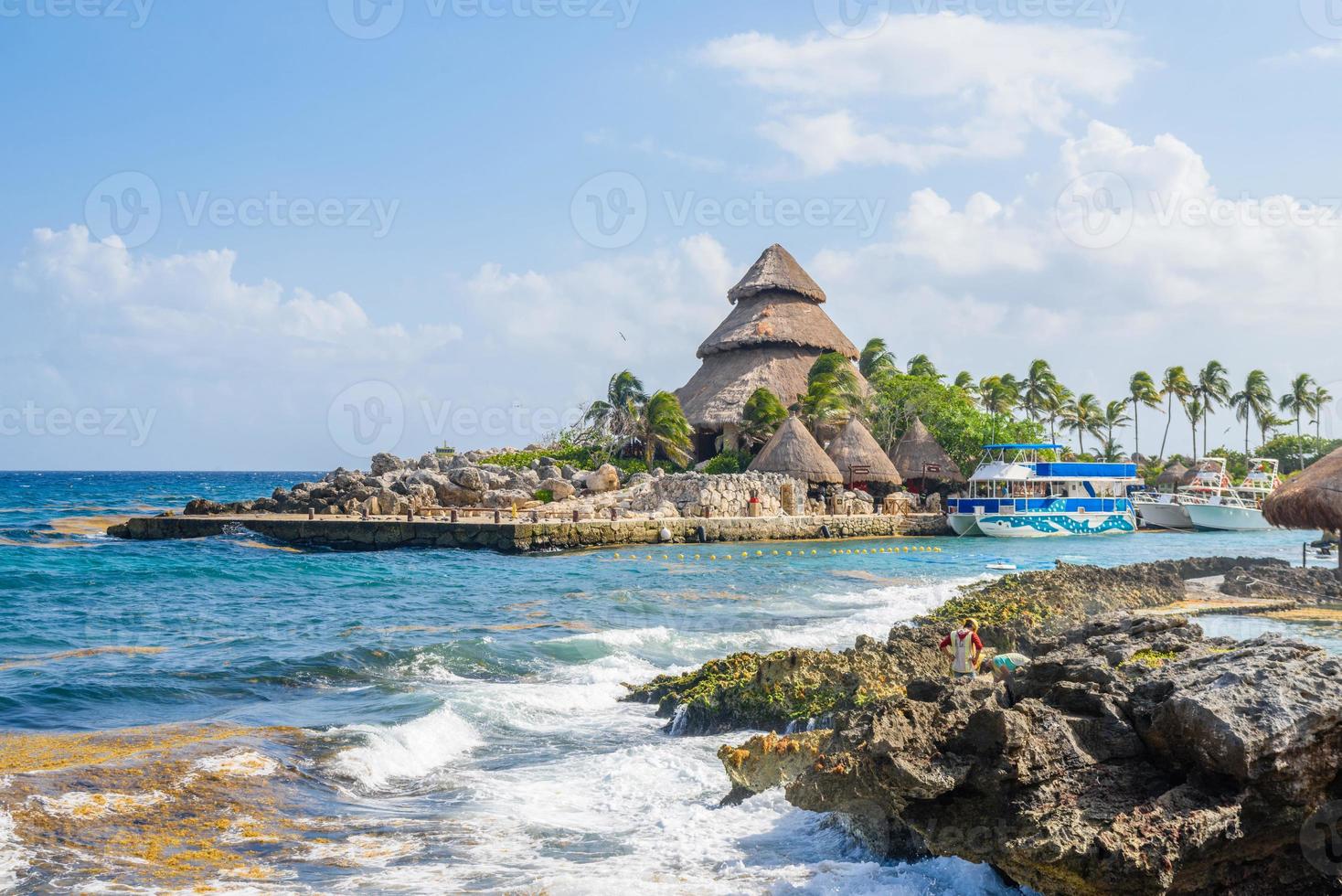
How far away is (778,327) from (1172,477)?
30.1 m

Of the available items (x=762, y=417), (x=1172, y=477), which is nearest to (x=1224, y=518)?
(x=1172, y=477)

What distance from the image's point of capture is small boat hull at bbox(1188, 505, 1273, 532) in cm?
4912

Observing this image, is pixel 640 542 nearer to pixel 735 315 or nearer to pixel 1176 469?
pixel 735 315

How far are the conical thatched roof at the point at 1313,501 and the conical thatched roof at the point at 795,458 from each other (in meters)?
33.1

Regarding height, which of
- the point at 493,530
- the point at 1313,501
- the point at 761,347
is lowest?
the point at 493,530

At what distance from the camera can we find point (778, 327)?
5922 centimetres

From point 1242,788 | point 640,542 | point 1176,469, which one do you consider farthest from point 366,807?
point 1176,469

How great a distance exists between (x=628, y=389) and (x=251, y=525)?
20.5 meters

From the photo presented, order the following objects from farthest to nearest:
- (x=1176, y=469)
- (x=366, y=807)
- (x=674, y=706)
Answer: (x=1176, y=469)
(x=674, y=706)
(x=366, y=807)

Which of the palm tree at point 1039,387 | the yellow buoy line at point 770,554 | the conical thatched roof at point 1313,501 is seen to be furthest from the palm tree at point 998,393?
the conical thatched roof at point 1313,501

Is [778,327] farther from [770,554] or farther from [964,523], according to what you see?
[770,554]

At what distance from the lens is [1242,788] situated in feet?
18.5

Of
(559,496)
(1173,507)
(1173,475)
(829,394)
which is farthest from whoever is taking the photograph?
(1173,475)

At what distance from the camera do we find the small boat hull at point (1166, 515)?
51062 mm
